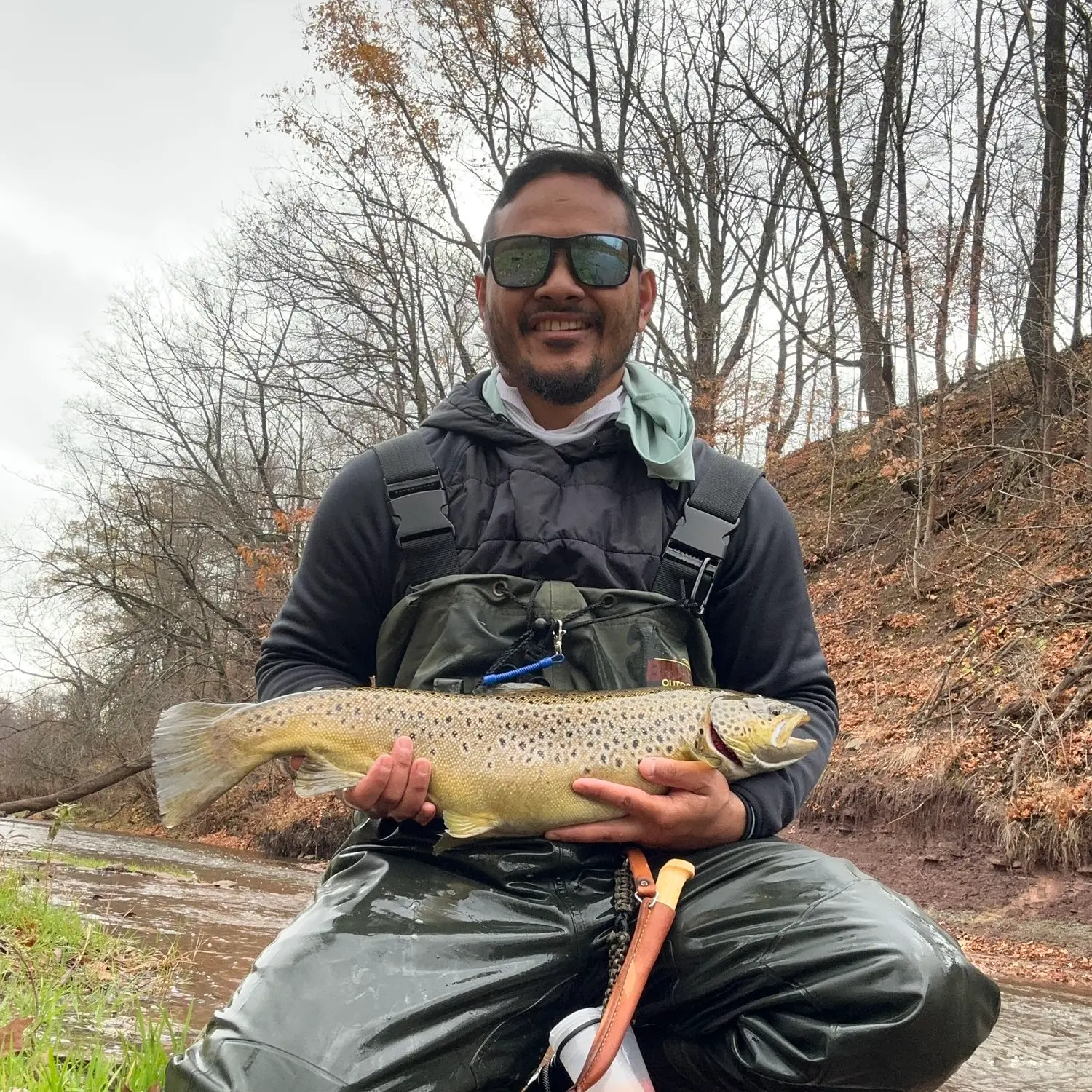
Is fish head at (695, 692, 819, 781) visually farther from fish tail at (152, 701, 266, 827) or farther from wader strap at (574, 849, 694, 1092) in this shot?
fish tail at (152, 701, 266, 827)

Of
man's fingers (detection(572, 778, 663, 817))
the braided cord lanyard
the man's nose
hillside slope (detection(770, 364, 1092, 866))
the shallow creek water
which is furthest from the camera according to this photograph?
hillside slope (detection(770, 364, 1092, 866))

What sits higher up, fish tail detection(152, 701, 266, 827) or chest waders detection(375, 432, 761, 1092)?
chest waders detection(375, 432, 761, 1092)

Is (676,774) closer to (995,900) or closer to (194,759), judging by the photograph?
(194,759)

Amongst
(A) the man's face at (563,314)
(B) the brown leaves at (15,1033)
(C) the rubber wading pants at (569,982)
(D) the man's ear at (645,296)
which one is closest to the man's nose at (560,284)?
(A) the man's face at (563,314)

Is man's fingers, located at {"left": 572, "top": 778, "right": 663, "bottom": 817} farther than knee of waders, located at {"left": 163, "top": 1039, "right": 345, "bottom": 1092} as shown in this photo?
Yes

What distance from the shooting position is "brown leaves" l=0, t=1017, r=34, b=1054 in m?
2.65

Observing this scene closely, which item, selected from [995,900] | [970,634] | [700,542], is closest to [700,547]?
[700,542]

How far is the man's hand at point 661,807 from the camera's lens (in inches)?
95.9

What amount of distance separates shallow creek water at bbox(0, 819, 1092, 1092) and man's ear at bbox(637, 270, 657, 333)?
2249 mm

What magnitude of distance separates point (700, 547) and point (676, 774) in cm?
72

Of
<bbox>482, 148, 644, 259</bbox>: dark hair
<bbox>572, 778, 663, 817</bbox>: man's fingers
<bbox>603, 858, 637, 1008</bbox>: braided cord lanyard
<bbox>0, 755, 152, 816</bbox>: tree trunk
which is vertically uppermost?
<bbox>482, 148, 644, 259</bbox>: dark hair

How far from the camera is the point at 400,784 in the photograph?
250 centimetres

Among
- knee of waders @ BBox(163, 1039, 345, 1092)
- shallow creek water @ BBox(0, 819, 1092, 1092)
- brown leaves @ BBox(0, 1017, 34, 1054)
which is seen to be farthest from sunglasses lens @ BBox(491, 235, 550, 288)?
brown leaves @ BBox(0, 1017, 34, 1054)

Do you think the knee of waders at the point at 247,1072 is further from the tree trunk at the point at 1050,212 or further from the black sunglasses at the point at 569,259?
the tree trunk at the point at 1050,212
